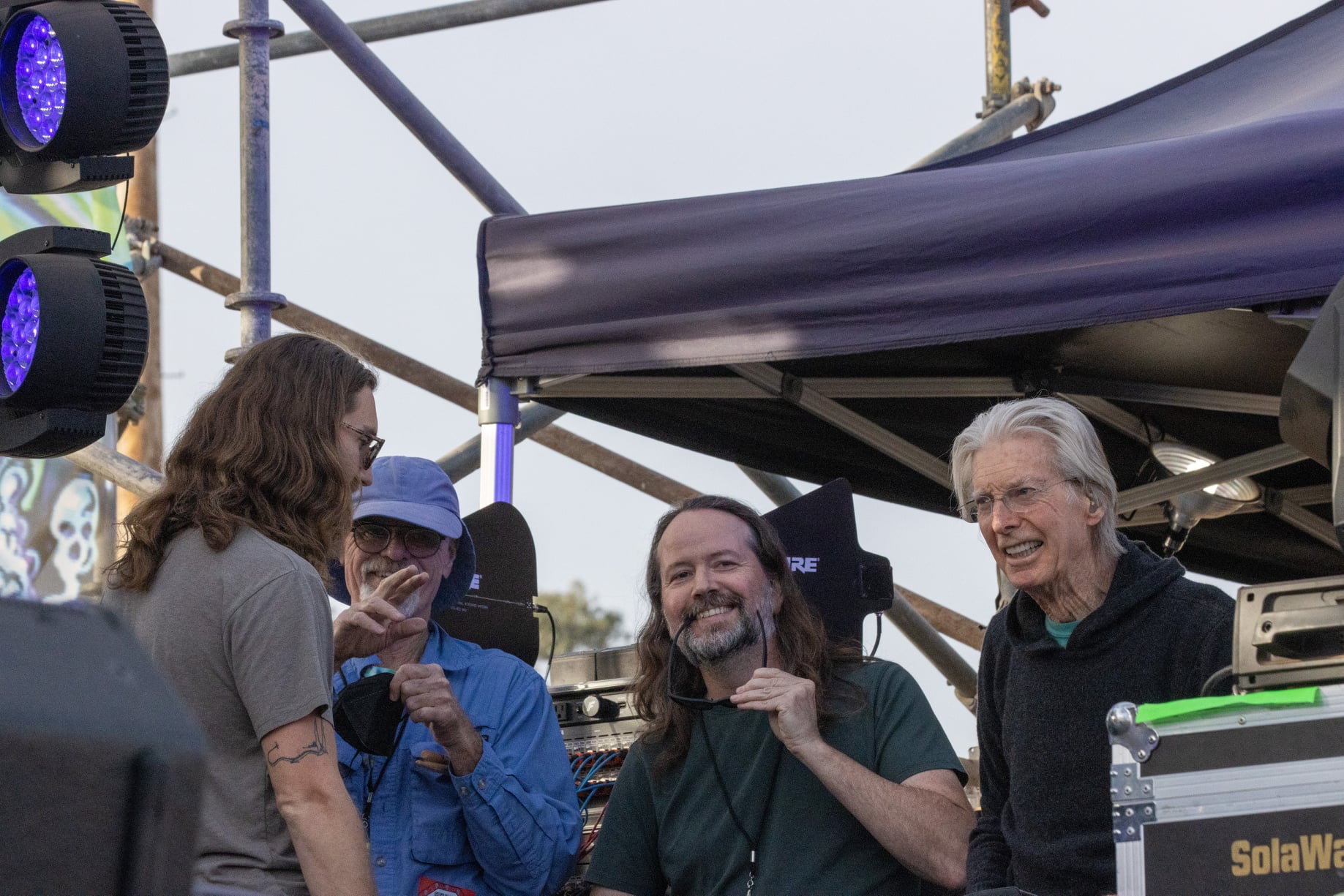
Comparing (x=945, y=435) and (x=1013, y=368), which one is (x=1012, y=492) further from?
(x=945, y=435)

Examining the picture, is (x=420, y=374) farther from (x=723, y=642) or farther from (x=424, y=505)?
(x=723, y=642)

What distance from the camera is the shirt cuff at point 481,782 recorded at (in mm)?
2633

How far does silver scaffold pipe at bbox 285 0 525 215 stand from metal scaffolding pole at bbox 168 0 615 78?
119 cm

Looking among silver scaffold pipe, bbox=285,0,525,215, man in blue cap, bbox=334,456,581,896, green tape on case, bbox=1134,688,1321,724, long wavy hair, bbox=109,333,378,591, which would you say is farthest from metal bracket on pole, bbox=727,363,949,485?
green tape on case, bbox=1134,688,1321,724

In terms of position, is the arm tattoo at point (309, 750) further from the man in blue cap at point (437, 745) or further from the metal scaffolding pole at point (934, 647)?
the metal scaffolding pole at point (934, 647)

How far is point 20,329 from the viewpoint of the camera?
2.46 metres

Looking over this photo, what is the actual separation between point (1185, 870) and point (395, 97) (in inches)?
126

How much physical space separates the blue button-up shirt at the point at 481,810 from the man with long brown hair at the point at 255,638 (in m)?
0.62

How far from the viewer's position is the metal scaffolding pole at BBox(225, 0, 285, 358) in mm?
3930

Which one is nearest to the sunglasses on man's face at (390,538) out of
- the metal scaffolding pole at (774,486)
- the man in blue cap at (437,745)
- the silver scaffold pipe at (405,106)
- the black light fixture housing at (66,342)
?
the man in blue cap at (437,745)

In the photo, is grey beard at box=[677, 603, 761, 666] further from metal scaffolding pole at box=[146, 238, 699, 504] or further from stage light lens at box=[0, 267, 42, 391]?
metal scaffolding pole at box=[146, 238, 699, 504]

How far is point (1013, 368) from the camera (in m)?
4.16

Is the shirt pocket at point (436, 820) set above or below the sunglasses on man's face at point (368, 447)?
below

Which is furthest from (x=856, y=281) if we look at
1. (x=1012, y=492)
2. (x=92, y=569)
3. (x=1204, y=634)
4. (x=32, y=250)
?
(x=92, y=569)
